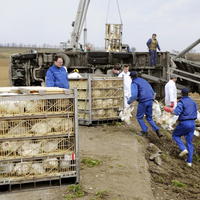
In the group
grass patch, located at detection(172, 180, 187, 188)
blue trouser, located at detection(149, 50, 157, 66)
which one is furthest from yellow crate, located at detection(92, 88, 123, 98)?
blue trouser, located at detection(149, 50, 157, 66)

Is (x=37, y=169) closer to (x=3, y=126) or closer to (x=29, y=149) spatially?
(x=29, y=149)

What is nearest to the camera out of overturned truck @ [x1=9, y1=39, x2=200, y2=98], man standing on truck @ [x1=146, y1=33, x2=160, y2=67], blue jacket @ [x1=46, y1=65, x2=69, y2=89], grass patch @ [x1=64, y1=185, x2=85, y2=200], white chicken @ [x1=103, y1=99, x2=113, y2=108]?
grass patch @ [x1=64, y1=185, x2=85, y2=200]

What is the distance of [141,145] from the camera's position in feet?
31.4

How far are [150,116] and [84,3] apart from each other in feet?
37.4

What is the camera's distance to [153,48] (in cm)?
1889

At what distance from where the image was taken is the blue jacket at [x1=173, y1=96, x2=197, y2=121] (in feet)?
27.9

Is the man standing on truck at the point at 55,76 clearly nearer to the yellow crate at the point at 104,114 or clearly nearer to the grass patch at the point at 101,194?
the yellow crate at the point at 104,114

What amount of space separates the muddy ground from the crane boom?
10.7 m

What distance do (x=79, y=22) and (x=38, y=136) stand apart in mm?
15458

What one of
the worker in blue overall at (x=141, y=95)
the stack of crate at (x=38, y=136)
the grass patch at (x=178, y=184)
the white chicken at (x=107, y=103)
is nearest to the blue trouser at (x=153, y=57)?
the white chicken at (x=107, y=103)

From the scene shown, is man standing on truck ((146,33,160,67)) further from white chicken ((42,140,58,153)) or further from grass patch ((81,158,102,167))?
white chicken ((42,140,58,153))

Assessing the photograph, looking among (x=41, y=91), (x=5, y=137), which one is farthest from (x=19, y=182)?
(x=41, y=91)

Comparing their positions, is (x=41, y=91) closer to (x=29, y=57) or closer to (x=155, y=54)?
(x=29, y=57)

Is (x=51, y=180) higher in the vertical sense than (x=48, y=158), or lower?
lower
